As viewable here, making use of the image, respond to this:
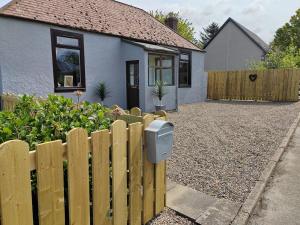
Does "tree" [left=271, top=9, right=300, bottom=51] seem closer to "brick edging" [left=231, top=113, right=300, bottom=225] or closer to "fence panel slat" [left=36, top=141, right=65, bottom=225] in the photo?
"brick edging" [left=231, top=113, right=300, bottom=225]

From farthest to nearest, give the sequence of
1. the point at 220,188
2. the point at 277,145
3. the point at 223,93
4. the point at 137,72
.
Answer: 1. the point at 223,93
2. the point at 137,72
3. the point at 277,145
4. the point at 220,188

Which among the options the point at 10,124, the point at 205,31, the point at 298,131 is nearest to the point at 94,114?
the point at 10,124

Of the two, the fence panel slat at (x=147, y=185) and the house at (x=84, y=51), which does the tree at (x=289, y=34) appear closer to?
the house at (x=84, y=51)

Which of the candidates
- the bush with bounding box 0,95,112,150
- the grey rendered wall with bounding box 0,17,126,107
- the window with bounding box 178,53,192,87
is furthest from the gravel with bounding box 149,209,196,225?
the window with bounding box 178,53,192,87

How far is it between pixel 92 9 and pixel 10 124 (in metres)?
10.8

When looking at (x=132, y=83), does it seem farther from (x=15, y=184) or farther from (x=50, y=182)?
(x=15, y=184)

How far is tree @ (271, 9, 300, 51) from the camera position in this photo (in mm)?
32594

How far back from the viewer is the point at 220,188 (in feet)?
11.6

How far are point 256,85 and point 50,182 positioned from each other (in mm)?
16880

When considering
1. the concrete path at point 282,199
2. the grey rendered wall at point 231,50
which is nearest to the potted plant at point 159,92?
the concrete path at point 282,199

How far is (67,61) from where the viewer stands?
30.8 feet

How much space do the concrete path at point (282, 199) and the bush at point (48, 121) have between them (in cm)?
213

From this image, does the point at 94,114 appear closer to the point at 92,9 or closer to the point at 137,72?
the point at 137,72

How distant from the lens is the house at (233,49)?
83.6 feet
